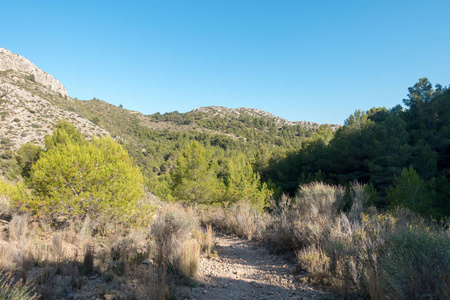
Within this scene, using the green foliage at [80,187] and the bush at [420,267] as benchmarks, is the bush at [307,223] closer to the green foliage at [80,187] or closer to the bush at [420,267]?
the bush at [420,267]

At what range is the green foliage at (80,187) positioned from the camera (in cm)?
589

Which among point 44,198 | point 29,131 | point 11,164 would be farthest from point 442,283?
point 29,131

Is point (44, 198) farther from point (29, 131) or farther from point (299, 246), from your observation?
point (29, 131)

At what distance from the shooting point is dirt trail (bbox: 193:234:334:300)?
151 inches

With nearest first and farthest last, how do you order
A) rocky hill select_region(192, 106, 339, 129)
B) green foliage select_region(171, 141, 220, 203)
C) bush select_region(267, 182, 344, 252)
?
bush select_region(267, 182, 344, 252), green foliage select_region(171, 141, 220, 203), rocky hill select_region(192, 106, 339, 129)

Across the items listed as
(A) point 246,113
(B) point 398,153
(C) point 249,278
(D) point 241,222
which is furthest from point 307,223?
(A) point 246,113

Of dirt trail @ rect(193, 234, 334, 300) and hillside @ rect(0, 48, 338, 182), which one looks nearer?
dirt trail @ rect(193, 234, 334, 300)

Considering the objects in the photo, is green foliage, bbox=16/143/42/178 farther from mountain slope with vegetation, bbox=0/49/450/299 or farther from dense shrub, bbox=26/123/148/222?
dense shrub, bbox=26/123/148/222

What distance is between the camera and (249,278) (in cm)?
462

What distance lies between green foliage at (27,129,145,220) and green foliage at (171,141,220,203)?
8396 mm

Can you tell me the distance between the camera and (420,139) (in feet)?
58.4

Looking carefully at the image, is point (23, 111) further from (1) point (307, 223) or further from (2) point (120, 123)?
(1) point (307, 223)

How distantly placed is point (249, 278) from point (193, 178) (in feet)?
36.7

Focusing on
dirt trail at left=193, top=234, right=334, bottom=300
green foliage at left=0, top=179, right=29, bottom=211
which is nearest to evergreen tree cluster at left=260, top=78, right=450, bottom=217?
dirt trail at left=193, top=234, right=334, bottom=300
